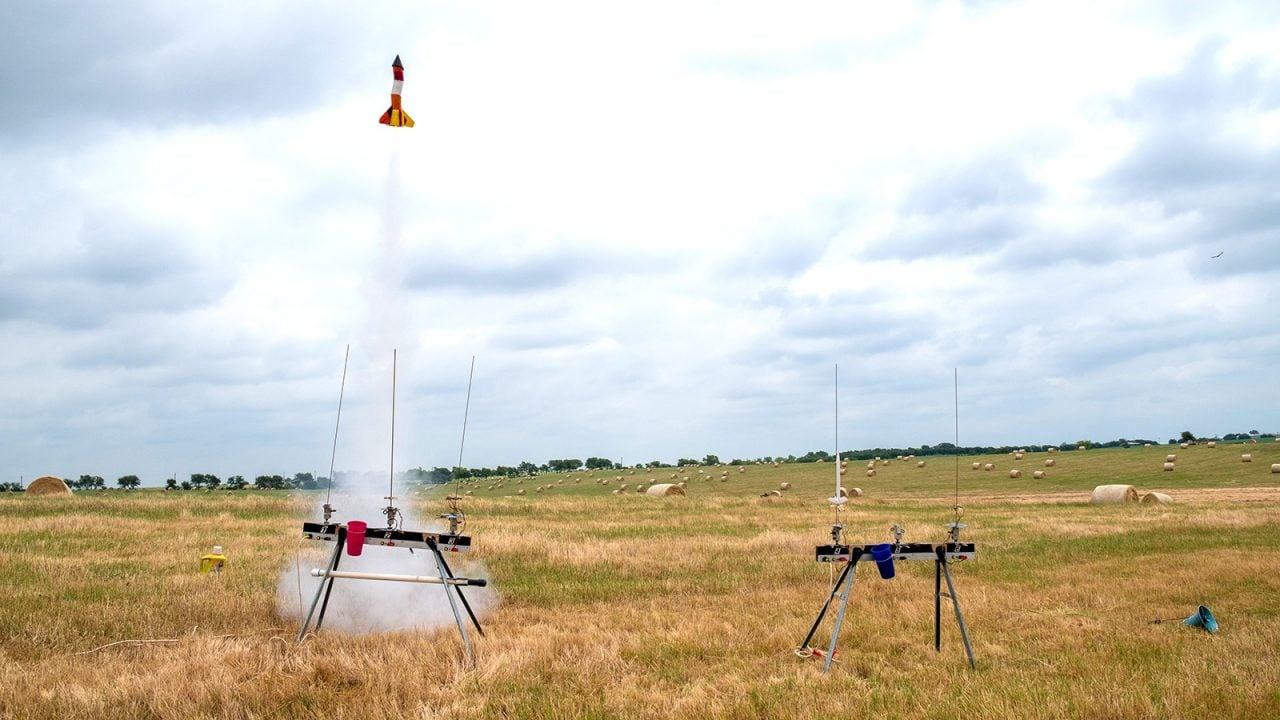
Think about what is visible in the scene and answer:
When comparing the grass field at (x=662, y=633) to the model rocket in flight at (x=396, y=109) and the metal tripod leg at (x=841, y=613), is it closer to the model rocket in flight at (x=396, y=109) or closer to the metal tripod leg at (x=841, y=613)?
the metal tripod leg at (x=841, y=613)

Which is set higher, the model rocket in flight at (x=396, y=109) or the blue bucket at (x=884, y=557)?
the model rocket in flight at (x=396, y=109)

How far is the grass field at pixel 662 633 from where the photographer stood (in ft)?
27.5

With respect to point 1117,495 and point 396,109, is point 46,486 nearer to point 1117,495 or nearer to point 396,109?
point 396,109

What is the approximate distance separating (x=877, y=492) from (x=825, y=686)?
53383mm

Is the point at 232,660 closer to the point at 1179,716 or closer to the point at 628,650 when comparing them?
the point at 628,650

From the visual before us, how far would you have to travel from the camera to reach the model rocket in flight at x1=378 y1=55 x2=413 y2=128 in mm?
17312

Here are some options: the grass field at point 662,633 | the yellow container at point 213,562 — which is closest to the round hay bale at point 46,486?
the grass field at point 662,633

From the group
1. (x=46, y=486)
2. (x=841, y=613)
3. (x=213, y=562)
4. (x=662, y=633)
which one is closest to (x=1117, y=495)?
(x=662, y=633)

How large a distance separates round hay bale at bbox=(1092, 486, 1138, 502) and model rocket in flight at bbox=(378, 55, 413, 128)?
3955cm

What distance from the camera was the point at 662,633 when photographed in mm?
11500

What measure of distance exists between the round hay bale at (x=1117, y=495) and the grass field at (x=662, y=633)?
18.3 metres

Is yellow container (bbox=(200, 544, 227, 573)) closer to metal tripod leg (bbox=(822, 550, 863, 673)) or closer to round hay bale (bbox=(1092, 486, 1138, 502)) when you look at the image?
metal tripod leg (bbox=(822, 550, 863, 673))

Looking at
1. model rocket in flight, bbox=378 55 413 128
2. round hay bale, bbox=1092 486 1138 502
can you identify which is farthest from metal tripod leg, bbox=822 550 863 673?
round hay bale, bbox=1092 486 1138 502

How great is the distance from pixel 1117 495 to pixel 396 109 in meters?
40.0
